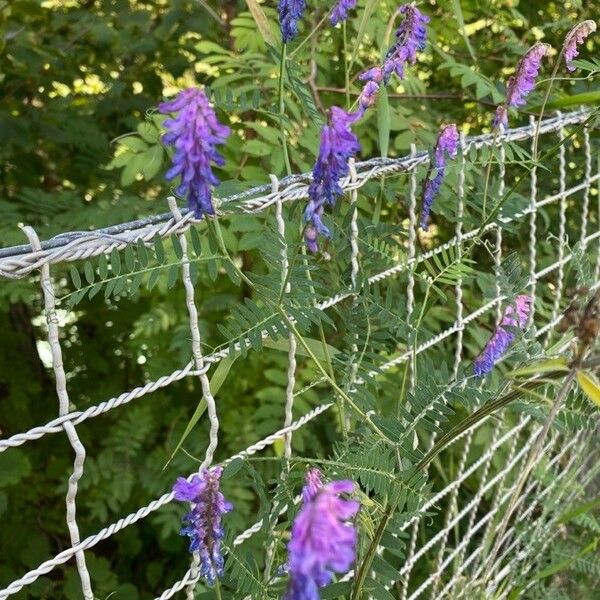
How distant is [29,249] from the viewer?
835 mm

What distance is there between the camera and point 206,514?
939 mm

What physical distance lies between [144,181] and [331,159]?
1615 millimetres

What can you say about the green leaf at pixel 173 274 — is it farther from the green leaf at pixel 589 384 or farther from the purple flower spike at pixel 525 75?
the purple flower spike at pixel 525 75

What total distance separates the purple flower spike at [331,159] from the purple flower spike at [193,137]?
0.41 ft

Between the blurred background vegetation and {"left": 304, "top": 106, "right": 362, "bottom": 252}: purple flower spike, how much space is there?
631 millimetres

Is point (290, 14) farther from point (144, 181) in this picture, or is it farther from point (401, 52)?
point (144, 181)

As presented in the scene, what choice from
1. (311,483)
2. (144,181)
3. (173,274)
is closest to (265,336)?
(173,274)

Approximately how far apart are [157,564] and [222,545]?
143cm

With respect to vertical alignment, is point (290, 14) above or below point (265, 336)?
above

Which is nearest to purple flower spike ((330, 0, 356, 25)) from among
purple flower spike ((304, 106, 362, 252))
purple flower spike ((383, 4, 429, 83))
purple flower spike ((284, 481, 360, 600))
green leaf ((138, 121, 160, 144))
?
purple flower spike ((383, 4, 429, 83))

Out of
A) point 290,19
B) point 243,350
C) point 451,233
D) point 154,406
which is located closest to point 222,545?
point 243,350

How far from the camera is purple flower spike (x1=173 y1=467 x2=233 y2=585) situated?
919 mm

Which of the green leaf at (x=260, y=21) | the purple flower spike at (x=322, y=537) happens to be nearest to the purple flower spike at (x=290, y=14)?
the green leaf at (x=260, y=21)

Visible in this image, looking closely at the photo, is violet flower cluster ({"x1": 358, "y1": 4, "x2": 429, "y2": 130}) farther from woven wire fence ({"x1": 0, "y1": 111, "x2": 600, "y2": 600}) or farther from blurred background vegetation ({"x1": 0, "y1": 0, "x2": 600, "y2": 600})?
blurred background vegetation ({"x1": 0, "y1": 0, "x2": 600, "y2": 600})
